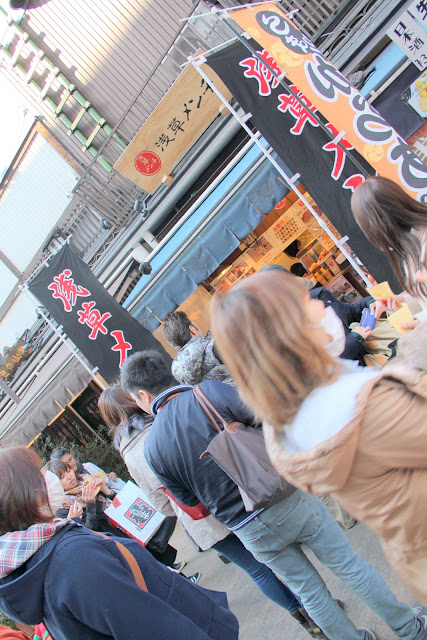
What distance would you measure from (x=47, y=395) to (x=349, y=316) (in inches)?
228

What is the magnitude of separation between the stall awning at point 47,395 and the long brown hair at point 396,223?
18.6 ft

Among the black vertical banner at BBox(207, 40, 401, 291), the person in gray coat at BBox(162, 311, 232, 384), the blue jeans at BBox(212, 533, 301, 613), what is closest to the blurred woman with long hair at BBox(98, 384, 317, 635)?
the blue jeans at BBox(212, 533, 301, 613)

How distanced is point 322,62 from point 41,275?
14.0ft

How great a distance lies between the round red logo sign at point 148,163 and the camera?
263 inches

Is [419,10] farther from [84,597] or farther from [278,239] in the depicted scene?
[84,597]

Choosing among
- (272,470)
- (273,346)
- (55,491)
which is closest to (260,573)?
(272,470)

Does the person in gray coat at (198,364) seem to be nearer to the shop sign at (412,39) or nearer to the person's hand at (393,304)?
the person's hand at (393,304)

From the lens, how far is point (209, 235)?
618 centimetres

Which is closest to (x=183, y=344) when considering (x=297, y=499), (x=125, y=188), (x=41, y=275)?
(x=297, y=499)

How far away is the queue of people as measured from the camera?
4.35 ft

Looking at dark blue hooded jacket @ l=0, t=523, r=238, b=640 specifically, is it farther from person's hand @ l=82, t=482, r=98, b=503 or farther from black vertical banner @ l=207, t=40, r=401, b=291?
black vertical banner @ l=207, t=40, r=401, b=291

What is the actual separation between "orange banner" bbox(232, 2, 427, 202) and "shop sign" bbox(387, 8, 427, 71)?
1607mm

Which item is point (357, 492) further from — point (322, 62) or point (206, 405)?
point (322, 62)

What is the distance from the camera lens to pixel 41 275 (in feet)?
20.1
